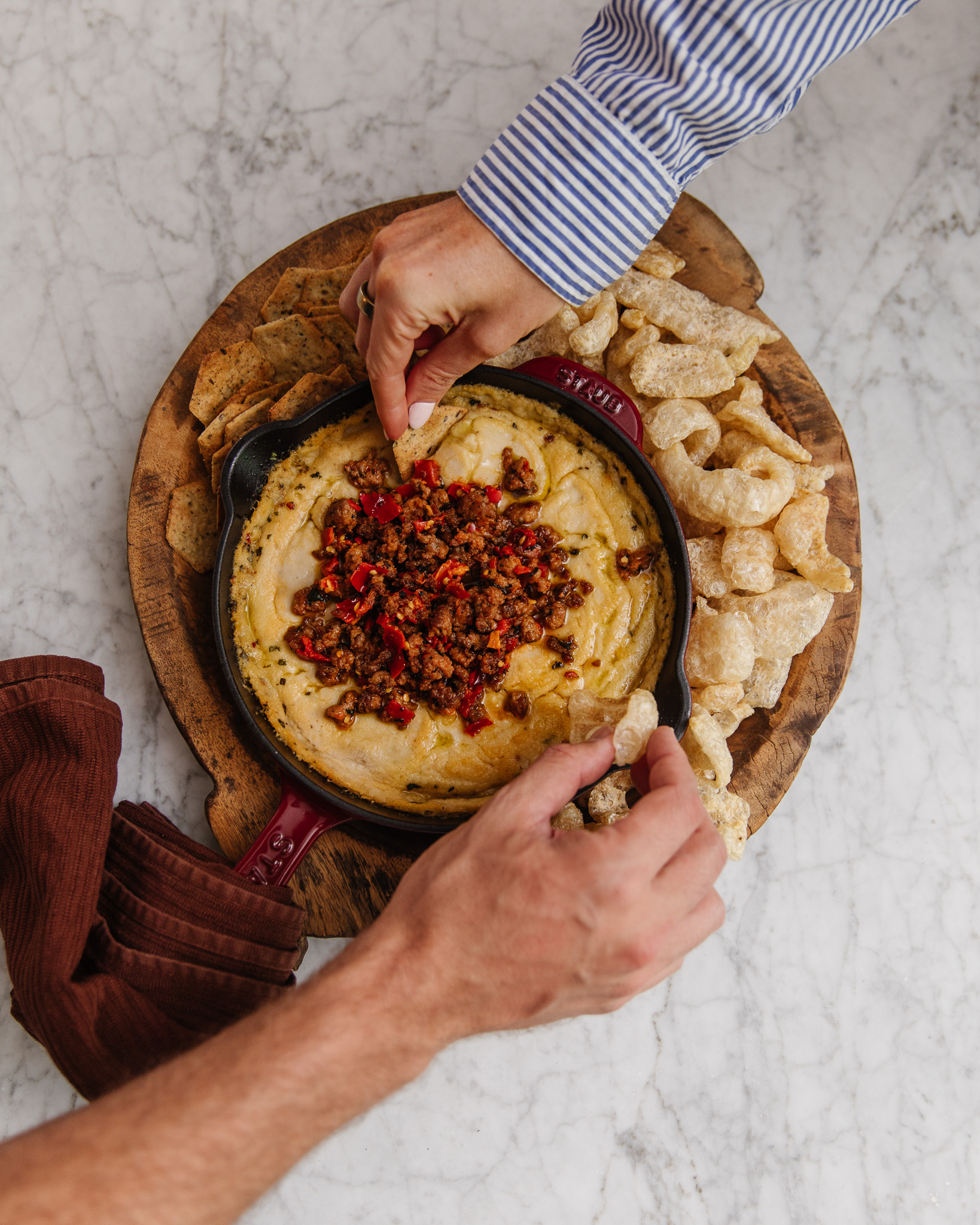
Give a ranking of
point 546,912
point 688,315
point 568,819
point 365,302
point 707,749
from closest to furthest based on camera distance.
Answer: point 546,912, point 365,302, point 707,749, point 568,819, point 688,315

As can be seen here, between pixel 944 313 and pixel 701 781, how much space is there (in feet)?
9.33

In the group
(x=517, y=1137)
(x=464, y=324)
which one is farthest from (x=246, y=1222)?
(x=464, y=324)

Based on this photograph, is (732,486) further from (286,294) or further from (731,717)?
(286,294)

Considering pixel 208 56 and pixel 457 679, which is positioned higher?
pixel 208 56

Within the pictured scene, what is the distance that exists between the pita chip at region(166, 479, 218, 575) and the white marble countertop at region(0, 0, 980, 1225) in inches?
25.5

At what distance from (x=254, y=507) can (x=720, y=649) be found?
2021 mm

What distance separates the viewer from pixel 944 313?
4.29m

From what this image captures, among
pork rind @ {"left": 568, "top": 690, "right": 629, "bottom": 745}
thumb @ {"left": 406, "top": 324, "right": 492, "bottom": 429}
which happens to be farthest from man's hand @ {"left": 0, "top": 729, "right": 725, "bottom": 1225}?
thumb @ {"left": 406, "top": 324, "right": 492, "bottom": 429}

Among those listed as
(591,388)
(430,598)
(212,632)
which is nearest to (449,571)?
(430,598)

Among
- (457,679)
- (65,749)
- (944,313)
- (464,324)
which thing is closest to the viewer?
(464,324)

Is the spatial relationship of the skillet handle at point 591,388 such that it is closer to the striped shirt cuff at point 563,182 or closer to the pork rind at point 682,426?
the pork rind at point 682,426

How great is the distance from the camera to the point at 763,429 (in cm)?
351

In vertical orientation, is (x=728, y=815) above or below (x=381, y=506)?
below

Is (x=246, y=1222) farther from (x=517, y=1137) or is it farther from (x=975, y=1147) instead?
(x=975, y=1147)
